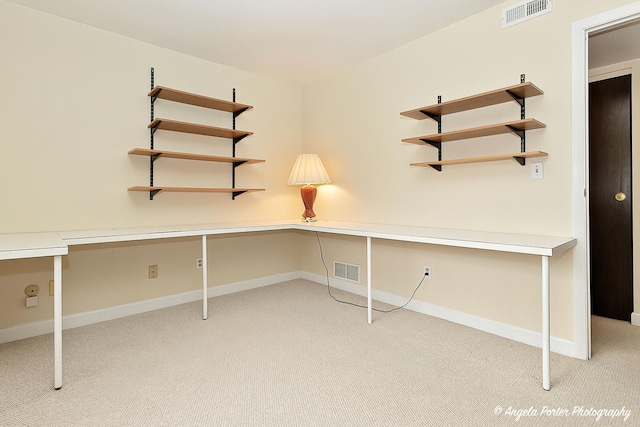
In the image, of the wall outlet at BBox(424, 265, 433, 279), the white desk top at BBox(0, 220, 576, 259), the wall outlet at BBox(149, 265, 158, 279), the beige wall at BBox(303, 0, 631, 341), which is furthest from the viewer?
the wall outlet at BBox(149, 265, 158, 279)

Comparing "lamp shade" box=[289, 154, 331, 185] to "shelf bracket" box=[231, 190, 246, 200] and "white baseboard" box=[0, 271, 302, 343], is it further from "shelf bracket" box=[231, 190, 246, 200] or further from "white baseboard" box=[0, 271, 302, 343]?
"white baseboard" box=[0, 271, 302, 343]

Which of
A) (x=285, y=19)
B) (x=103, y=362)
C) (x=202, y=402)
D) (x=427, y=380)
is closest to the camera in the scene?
(x=202, y=402)

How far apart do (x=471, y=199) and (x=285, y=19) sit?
1.90 m

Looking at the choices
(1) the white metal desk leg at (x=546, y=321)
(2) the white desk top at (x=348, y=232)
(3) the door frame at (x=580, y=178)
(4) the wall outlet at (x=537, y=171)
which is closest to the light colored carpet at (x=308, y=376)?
(1) the white metal desk leg at (x=546, y=321)

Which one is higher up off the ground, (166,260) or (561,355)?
(166,260)

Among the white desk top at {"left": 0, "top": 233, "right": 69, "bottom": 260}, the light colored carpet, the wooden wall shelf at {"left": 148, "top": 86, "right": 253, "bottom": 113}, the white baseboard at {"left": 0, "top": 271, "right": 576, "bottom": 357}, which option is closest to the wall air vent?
the white baseboard at {"left": 0, "top": 271, "right": 576, "bottom": 357}

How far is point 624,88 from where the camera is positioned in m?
2.75

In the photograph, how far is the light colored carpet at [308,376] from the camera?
153cm

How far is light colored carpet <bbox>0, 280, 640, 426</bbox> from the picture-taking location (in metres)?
1.53

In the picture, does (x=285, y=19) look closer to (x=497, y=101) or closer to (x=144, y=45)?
(x=144, y=45)

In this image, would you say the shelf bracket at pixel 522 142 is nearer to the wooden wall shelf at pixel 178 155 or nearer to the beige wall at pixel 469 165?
the beige wall at pixel 469 165

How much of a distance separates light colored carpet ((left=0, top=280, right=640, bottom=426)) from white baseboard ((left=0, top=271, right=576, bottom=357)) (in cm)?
8

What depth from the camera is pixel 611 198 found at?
2.83m

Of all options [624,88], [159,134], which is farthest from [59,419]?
[624,88]
